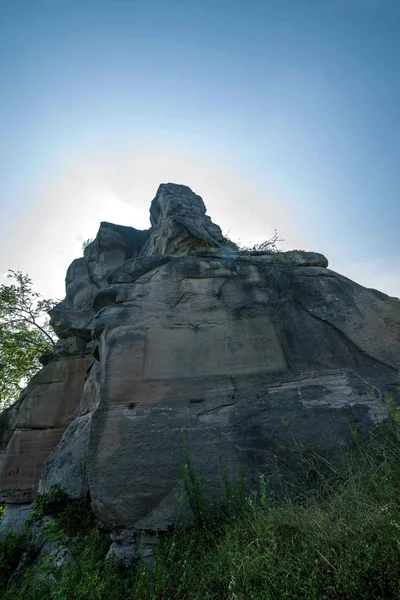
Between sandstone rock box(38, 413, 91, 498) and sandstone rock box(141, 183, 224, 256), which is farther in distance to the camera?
sandstone rock box(141, 183, 224, 256)

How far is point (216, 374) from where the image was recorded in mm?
3381

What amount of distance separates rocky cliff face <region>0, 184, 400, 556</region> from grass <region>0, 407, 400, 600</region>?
8.8 inches

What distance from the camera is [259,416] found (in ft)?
10.2

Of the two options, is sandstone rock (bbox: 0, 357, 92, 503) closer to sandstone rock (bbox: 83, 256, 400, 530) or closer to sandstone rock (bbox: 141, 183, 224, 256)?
sandstone rock (bbox: 141, 183, 224, 256)

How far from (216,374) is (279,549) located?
171 centimetres

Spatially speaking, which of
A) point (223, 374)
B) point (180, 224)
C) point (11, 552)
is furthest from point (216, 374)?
point (180, 224)

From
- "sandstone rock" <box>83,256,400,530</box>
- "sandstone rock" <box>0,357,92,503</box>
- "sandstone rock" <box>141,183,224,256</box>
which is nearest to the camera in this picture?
"sandstone rock" <box>83,256,400,530</box>

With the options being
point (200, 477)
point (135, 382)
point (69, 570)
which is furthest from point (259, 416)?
point (69, 570)

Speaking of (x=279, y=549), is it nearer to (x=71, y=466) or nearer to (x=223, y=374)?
(x=223, y=374)

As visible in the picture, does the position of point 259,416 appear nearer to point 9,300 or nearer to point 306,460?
point 306,460

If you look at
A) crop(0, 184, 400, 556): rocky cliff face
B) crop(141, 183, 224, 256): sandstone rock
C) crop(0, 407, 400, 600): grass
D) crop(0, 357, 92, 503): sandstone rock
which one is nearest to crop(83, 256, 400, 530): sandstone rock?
crop(0, 184, 400, 556): rocky cliff face

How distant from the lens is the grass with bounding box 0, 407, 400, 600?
1.51 meters

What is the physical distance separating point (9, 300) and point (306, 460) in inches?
477

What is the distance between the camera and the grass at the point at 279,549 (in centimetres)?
151
